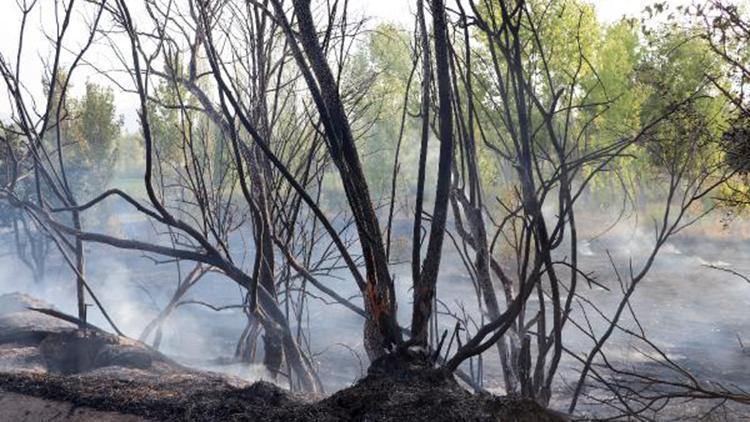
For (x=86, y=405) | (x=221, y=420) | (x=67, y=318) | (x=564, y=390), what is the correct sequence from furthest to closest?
(x=564, y=390), (x=67, y=318), (x=86, y=405), (x=221, y=420)

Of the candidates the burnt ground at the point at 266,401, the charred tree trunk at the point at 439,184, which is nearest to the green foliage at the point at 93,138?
A: the burnt ground at the point at 266,401

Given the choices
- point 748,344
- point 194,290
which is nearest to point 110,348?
point 748,344

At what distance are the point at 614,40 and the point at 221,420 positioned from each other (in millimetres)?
29769

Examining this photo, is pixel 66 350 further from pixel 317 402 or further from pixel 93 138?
pixel 93 138

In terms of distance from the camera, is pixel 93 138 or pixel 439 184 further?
pixel 93 138

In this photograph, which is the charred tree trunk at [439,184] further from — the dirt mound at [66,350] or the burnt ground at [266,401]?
the dirt mound at [66,350]

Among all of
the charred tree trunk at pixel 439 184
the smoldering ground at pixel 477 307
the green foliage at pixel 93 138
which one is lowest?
the smoldering ground at pixel 477 307

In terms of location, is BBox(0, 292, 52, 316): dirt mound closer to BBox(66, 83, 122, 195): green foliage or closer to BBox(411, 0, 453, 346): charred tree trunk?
BBox(411, 0, 453, 346): charred tree trunk

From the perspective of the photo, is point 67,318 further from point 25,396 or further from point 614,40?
point 614,40

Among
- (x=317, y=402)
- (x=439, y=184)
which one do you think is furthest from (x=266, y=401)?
(x=439, y=184)

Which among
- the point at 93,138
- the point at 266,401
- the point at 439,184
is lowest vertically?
the point at 266,401

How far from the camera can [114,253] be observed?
31.6 m

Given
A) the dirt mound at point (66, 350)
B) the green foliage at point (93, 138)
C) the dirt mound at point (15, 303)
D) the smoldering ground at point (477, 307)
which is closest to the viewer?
the dirt mound at point (66, 350)

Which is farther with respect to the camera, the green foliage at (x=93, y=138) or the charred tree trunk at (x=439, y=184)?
the green foliage at (x=93, y=138)
